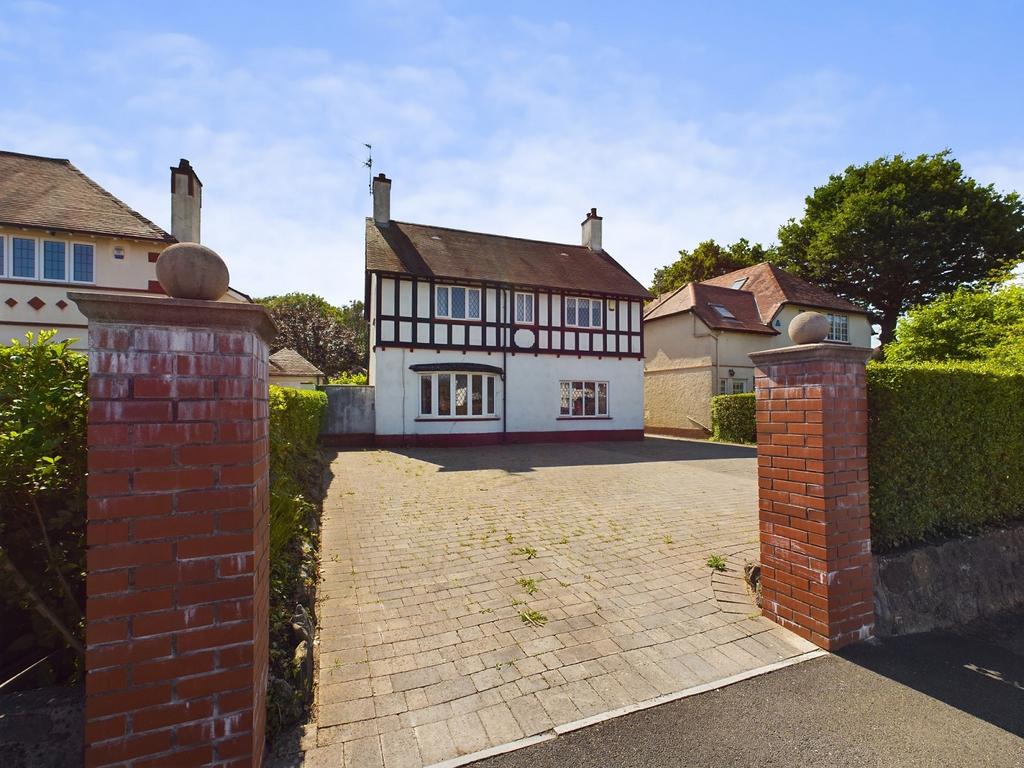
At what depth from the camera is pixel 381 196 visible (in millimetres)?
17047

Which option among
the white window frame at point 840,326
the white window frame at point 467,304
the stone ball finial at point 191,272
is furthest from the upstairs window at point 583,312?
the stone ball finial at point 191,272

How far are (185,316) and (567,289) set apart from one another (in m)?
16.2

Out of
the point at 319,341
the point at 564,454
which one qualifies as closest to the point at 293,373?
the point at 319,341

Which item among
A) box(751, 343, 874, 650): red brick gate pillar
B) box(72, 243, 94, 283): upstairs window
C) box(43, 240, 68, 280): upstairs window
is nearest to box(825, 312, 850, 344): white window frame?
box(751, 343, 874, 650): red brick gate pillar

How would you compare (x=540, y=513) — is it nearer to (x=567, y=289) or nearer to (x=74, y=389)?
(x=74, y=389)

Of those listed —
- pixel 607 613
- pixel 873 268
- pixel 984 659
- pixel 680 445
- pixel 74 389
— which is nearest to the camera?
pixel 74 389

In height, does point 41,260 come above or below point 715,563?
above

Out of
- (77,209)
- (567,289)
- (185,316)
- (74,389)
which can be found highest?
(77,209)

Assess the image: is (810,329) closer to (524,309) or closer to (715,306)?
(524,309)

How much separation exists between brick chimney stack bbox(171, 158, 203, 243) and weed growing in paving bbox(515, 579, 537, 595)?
14.3 metres

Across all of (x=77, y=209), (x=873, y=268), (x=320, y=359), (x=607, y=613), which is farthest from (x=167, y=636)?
(x=873, y=268)

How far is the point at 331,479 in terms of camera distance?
29.5 feet

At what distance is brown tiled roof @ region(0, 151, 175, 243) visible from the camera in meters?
12.6

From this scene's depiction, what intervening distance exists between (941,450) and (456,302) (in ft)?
45.2
